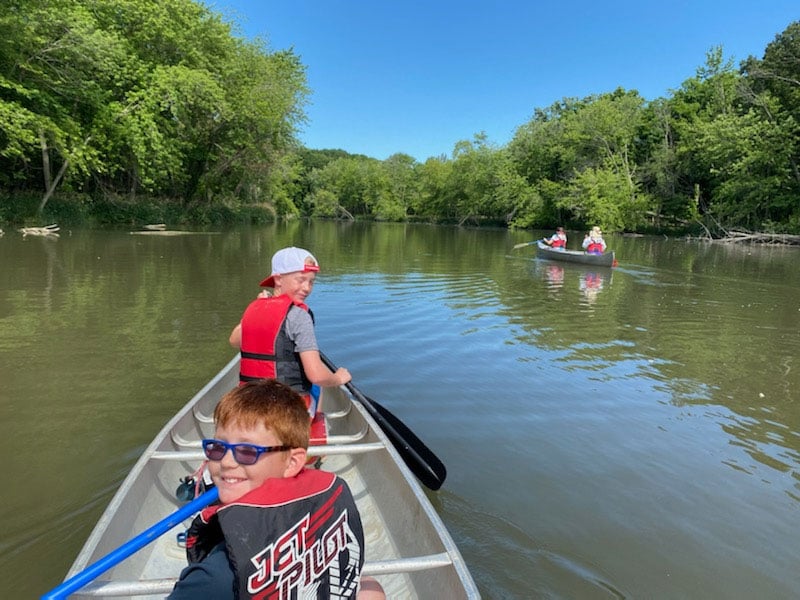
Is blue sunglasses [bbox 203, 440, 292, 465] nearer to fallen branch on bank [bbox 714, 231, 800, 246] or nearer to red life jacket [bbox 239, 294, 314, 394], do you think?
red life jacket [bbox 239, 294, 314, 394]

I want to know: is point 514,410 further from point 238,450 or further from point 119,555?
point 238,450

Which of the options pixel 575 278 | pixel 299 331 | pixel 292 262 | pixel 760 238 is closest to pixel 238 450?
pixel 299 331

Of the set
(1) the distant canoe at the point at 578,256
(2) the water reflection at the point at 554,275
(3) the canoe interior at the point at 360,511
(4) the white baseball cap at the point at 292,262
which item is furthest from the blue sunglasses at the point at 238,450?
(1) the distant canoe at the point at 578,256

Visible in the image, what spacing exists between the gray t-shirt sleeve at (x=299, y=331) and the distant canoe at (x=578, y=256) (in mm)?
15989

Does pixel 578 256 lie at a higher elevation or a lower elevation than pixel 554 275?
higher

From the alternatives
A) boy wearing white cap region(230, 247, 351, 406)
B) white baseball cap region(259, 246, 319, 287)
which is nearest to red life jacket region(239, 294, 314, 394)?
boy wearing white cap region(230, 247, 351, 406)

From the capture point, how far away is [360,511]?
3.23 metres

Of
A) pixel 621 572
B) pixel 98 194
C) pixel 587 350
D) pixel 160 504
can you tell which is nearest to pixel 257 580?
pixel 160 504

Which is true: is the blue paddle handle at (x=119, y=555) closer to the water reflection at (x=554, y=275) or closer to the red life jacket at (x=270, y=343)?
the red life jacket at (x=270, y=343)

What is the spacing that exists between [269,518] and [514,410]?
4396 millimetres

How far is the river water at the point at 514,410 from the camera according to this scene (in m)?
3.23

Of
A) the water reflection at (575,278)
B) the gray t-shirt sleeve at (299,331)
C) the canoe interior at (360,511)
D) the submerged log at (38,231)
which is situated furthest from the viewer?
the submerged log at (38,231)

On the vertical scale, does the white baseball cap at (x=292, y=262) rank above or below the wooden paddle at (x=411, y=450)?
above

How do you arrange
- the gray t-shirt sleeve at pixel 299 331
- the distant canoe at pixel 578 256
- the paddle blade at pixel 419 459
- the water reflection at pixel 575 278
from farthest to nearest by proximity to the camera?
the distant canoe at pixel 578 256
the water reflection at pixel 575 278
the paddle blade at pixel 419 459
the gray t-shirt sleeve at pixel 299 331
